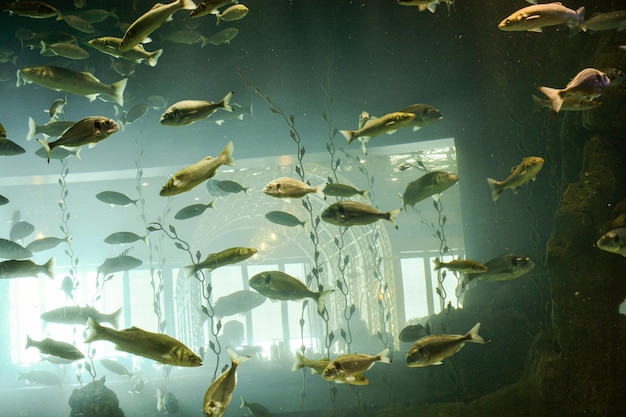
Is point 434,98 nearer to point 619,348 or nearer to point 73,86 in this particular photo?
point 619,348

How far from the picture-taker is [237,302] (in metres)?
15.1

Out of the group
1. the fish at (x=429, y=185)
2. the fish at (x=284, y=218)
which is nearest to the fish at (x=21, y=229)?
the fish at (x=284, y=218)

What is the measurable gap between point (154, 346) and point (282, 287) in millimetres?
2219

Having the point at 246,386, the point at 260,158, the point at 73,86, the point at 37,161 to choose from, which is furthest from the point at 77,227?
the point at 73,86

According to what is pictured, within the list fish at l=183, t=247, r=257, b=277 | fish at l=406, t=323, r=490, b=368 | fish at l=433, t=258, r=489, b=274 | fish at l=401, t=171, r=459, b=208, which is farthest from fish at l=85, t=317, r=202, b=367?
fish at l=401, t=171, r=459, b=208

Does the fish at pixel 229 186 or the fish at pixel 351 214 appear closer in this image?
the fish at pixel 351 214

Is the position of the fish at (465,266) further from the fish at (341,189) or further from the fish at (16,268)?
the fish at (16,268)

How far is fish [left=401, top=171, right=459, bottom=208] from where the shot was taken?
18.4 ft

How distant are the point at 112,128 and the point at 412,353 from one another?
3.21m

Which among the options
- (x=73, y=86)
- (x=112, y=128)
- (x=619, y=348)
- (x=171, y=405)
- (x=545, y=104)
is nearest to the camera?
(x=112, y=128)

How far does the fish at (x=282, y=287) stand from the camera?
5234mm

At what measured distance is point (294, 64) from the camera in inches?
400

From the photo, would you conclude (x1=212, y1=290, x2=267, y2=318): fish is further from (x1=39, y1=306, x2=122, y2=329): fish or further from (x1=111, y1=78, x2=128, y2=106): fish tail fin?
(x1=111, y1=78, x2=128, y2=106): fish tail fin

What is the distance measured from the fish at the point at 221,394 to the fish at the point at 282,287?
2.06 metres
